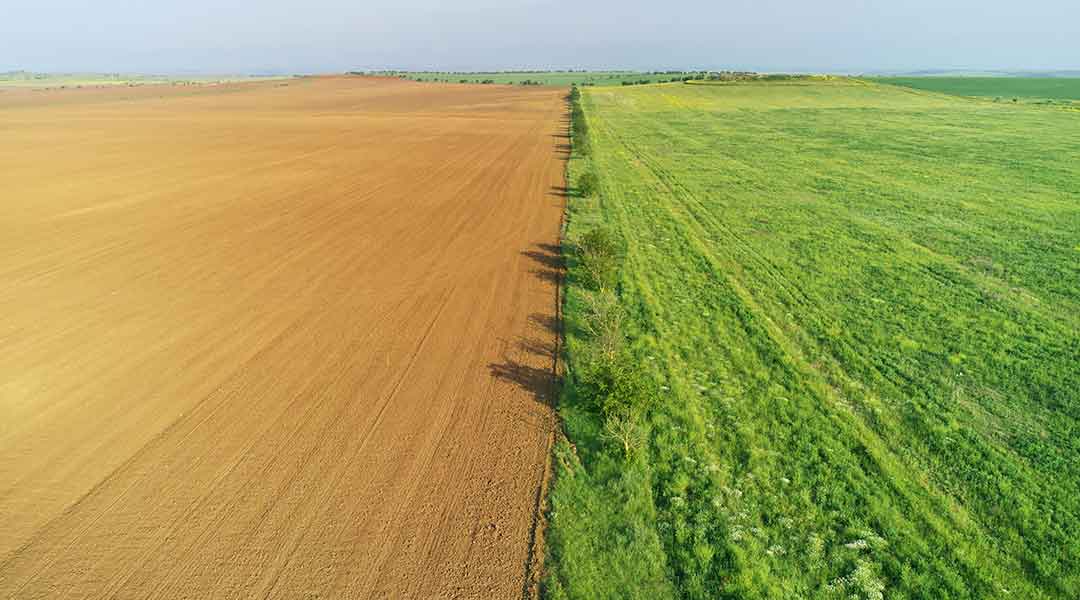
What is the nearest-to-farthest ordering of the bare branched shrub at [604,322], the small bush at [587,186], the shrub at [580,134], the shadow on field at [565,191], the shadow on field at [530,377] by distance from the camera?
the shadow on field at [530,377] < the bare branched shrub at [604,322] < the small bush at [587,186] < the shadow on field at [565,191] < the shrub at [580,134]

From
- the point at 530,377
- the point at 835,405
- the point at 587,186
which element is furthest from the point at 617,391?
the point at 587,186

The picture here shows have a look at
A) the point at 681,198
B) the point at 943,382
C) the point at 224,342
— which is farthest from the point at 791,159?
the point at 224,342

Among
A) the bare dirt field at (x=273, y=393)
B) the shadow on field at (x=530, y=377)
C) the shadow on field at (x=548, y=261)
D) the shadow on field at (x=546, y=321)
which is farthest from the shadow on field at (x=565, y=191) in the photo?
the shadow on field at (x=530, y=377)

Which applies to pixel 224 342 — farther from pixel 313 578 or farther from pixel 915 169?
pixel 915 169

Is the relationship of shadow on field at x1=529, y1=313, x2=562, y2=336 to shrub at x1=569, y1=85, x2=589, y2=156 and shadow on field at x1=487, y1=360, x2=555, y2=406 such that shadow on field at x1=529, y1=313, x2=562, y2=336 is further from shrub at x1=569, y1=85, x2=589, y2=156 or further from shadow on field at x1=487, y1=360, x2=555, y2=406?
shrub at x1=569, y1=85, x2=589, y2=156

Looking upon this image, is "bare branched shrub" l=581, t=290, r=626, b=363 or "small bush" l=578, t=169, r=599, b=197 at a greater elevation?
"small bush" l=578, t=169, r=599, b=197

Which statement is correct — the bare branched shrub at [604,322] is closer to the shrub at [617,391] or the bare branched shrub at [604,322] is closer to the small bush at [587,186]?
the shrub at [617,391]

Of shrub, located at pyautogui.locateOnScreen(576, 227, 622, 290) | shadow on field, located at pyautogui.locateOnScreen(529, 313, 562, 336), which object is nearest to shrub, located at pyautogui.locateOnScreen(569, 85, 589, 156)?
shrub, located at pyautogui.locateOnScreen(576, 227, 622, 290)
